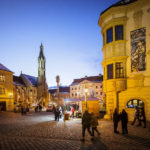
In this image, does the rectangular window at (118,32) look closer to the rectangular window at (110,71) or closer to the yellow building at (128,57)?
the yellow building at (128,57)

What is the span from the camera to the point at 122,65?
18.1 meters

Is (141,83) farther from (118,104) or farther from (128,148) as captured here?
(128,148)

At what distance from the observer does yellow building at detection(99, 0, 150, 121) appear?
17.0 m

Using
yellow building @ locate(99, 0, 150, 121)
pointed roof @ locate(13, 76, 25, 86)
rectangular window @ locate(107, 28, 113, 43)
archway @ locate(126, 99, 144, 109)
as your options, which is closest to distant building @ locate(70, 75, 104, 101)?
pointed roof @ locate(13, 76, 25, 86)

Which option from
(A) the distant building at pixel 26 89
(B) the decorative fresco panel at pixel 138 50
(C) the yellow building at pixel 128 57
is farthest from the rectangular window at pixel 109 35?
(A) the distant building at pixel 26 89

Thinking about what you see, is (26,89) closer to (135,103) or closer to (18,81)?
(18,81)

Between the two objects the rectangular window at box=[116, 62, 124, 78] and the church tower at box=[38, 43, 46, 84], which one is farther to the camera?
the church tower at box=[38, 43, 46, 84]

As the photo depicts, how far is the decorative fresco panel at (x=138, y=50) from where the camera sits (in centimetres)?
1709

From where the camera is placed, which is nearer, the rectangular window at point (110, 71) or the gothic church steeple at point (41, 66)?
the rectangular window at point (110, 71)

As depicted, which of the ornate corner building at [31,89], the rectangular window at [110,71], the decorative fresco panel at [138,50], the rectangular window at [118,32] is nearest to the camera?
the decorative fresco panel at [138,50]

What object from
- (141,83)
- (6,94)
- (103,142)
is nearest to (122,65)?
(141,83)

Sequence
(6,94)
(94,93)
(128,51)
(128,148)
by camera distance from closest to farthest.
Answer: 1. (128,148)
2. (128,51)
3. (6,94)
4. (94,93)

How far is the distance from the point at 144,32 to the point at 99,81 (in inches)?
2295

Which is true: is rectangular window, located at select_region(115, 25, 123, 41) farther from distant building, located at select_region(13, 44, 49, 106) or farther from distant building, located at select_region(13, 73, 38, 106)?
distant building, located at select_region(13, 44, 49, 106)
